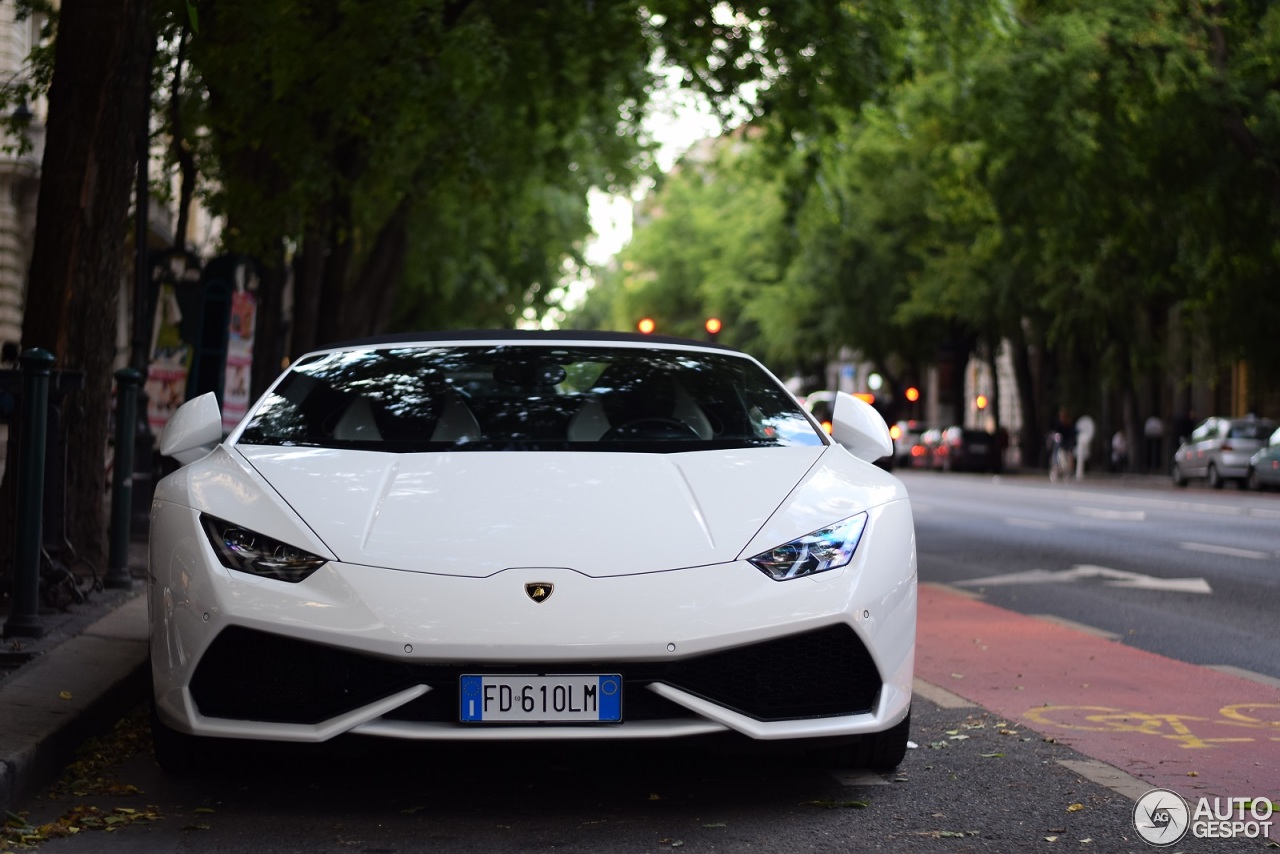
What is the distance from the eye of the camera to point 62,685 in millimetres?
6219

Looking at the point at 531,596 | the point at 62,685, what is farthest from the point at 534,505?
the point at 62,685

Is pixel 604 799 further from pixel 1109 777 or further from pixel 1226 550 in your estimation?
pixel 1226 550

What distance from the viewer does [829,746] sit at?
195 inches

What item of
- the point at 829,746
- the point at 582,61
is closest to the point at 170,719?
the point at 829,746

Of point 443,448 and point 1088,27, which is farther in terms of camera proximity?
point 1088,27

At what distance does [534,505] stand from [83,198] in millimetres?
5224

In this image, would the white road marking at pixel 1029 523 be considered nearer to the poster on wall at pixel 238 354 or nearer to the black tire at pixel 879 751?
the poster on wall at pixel 238 354

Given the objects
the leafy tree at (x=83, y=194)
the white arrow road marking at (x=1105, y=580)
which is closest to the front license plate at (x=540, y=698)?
the leafy tree at (x=83, y=194)

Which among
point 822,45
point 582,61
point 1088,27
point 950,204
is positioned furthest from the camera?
point 950,204

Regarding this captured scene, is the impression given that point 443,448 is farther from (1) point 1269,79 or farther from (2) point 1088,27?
(1) point 1269,79

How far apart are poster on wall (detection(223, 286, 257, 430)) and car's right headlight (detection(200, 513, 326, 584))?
31.9 ft

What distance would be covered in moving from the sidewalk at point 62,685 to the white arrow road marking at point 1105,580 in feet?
22.6

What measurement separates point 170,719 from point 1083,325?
37245 millimetres

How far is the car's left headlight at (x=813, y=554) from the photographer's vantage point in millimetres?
4859
